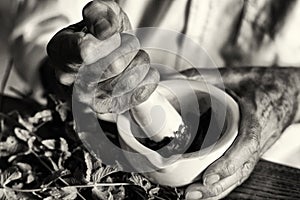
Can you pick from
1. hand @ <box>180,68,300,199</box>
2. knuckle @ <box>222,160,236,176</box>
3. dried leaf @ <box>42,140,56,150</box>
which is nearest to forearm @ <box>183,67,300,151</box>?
hand @ <box>180,68,300,199</box>

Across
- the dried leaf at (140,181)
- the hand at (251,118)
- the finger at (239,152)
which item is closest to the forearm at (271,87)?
the hand at (251,118)

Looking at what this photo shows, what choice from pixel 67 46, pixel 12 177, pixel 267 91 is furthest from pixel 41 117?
pixel 267 91

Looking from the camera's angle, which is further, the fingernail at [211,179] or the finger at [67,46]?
the fingernail at [211,179]

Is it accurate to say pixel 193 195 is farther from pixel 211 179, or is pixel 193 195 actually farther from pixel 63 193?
pixel 63 193

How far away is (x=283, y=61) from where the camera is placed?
38.6 inches

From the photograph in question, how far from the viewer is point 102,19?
57 cm

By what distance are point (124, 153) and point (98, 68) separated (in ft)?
0.48

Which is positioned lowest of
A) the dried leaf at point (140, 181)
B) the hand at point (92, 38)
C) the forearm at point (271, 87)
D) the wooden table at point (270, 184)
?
the wooden table at point (270, 184)

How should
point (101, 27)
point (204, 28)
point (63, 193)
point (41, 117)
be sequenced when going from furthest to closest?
point (204, 28), point (41, 117), point (63, 193), point (101, 27)

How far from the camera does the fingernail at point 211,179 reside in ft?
2.30

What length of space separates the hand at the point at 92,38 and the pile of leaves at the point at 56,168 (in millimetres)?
142

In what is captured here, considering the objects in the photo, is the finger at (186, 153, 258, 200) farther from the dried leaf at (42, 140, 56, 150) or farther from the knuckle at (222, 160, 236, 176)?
the dried leaf at (42, 140, 56, 150)

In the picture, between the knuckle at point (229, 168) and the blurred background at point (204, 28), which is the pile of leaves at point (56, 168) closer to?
the knuckle at point (229, 168)

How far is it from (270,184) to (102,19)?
0.34 m
